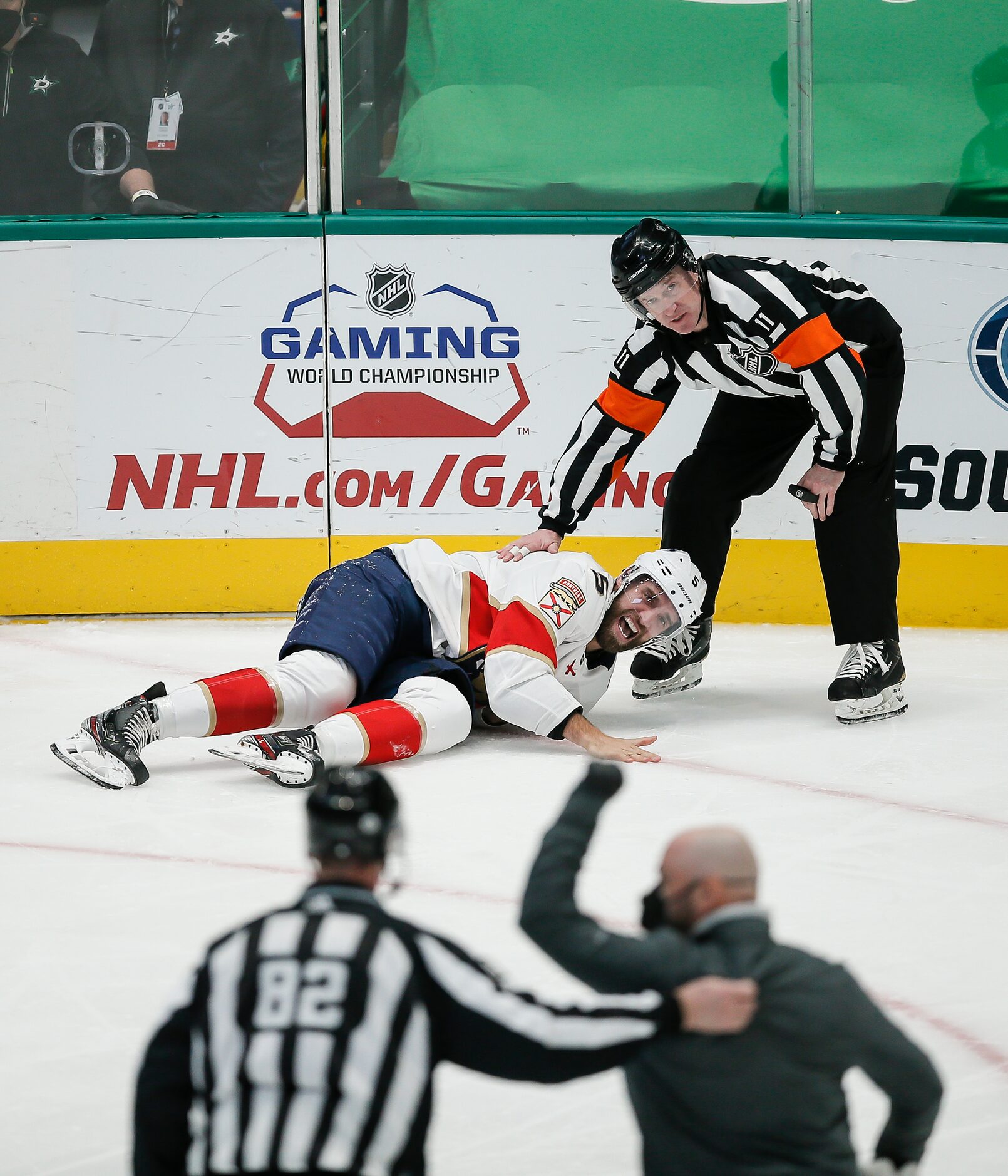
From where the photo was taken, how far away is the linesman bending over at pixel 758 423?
3371 millimetres

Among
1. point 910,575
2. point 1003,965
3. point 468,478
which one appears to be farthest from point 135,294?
point 1003,965

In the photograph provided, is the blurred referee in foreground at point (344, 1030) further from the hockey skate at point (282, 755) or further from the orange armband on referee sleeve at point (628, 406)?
the orange armband on referee sleeve at point (628, 406)

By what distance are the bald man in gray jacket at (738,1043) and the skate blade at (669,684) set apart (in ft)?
9.33

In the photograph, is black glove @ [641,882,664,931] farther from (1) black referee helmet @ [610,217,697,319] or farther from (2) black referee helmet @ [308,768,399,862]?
(1) black referee helmet @ [610,217,697,319]

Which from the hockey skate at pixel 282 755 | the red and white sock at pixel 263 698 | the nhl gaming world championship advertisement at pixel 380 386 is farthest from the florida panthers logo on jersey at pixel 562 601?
the nhl gaming world championship advertisement at pixel 380 386

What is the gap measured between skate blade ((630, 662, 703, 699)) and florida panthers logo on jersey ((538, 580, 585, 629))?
880 mm

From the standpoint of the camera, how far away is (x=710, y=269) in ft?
11.4

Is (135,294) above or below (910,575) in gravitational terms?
above

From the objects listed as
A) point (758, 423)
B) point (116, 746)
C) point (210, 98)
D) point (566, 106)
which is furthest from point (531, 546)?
point (210, 98)

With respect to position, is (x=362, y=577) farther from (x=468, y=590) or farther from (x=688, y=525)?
(x=688, y=525)

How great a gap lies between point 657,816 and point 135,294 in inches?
114

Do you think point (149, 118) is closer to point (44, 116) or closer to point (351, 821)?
point (44, 116)

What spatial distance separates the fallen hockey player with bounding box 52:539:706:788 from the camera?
2.83 m

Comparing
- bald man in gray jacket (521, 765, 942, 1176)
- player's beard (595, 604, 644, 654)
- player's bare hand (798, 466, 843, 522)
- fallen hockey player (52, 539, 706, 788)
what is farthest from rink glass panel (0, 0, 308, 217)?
bald man in gray jacket (521, 765, 942, 1176)
